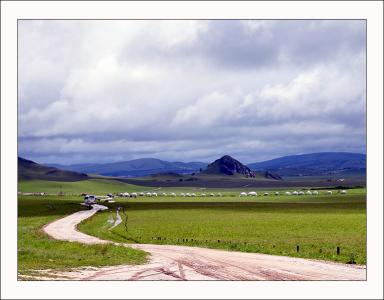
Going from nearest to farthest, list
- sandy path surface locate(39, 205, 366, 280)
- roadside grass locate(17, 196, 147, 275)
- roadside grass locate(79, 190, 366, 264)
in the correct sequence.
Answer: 1. sandy path surface locate(39, 205, 366, 280)
2. roadside grass locate(17, 196, 147, 275)
3. roadside grass locate(79, 190, 366, 264)

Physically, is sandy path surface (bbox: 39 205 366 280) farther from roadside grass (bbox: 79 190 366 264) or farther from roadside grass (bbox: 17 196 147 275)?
roadside grass (bbox: 79 190 366 264)

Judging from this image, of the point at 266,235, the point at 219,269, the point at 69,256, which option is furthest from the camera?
the point at 266,235


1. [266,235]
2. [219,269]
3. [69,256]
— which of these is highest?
[69,256]

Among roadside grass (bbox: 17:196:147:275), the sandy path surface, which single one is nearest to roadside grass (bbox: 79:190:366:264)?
the sandy path surface

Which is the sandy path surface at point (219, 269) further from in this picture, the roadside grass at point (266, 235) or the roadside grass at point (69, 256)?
the roadside grass at point (266, 235)

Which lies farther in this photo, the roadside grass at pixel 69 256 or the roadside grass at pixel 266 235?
the roadside grass at pixel 266 235

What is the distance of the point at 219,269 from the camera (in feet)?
110

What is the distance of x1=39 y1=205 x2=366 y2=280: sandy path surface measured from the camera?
30.6 m

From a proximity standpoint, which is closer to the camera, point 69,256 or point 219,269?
point 219,269

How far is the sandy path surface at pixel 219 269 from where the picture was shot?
30.6 m

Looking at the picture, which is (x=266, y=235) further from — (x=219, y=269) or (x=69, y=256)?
(x=69, y=256)

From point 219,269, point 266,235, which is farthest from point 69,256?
point 266,235

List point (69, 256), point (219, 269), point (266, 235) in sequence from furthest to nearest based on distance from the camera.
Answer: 1. point (266, 235)
2. point (69, 256)
3. point (219, 269)

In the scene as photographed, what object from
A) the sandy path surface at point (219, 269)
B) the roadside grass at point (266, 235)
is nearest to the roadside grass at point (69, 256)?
the sandy path surface at point (219, 269)
